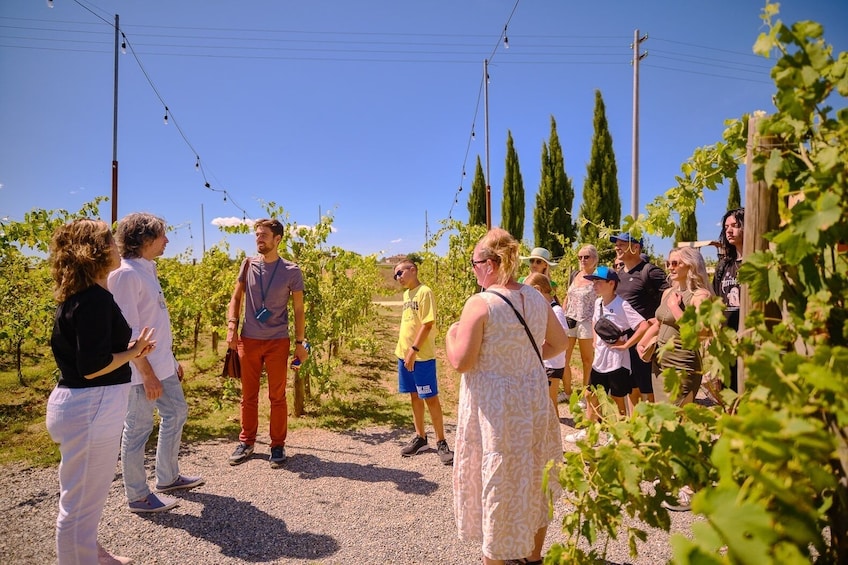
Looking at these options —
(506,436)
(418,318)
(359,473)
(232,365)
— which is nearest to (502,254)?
(506,436)

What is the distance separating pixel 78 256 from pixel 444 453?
9.91ft

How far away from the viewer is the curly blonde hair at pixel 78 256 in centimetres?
217

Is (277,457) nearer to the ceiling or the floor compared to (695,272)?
nearer to the floor

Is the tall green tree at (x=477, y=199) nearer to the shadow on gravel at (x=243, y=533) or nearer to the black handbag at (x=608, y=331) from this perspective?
the black handbag at (x=608, y=331)

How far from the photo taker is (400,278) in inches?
157

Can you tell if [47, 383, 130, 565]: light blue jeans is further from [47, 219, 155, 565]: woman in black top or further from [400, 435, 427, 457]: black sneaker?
[400, 435, 427, 457]: black sneaker

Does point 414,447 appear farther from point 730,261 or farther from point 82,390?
point 730,261

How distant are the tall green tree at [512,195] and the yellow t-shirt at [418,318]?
27.3 metres

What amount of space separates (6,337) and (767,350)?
24.6 ft

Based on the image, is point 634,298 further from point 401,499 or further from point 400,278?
point 401,499

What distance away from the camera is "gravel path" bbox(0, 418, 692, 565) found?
268 centimetres

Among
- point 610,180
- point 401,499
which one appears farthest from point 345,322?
point 610,180

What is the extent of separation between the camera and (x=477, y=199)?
34.3 metres

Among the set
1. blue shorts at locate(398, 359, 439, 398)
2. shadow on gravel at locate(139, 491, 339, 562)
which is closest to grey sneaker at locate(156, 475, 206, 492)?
shadow on gravel at locate(139, 491, 339, 562)
